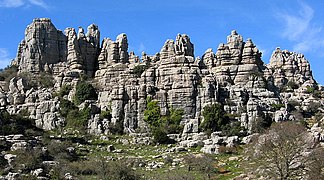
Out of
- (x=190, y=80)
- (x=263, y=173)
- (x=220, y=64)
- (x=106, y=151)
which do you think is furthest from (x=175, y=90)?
(x=263, y=173)

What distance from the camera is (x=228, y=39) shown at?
236ft

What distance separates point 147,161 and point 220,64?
2321cm

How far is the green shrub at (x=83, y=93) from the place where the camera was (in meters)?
68.8

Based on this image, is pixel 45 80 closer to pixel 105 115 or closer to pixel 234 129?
pixel 105 115

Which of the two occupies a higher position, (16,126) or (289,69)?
(289,69)

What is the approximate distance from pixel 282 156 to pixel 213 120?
2592cm

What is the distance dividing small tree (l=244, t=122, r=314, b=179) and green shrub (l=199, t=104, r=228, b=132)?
952 inches

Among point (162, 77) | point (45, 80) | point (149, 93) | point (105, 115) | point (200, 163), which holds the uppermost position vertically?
point (45, 80)

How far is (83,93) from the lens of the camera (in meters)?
69.2

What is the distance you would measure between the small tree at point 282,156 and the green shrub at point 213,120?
24.2m

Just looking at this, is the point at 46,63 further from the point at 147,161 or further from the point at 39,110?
the point at 147,161

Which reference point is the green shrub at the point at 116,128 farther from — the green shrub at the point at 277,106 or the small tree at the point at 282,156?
the small tree at the point at 282,156

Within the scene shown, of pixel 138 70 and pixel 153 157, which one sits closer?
pixel 153 157

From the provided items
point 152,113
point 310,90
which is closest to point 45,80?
point 152,113
